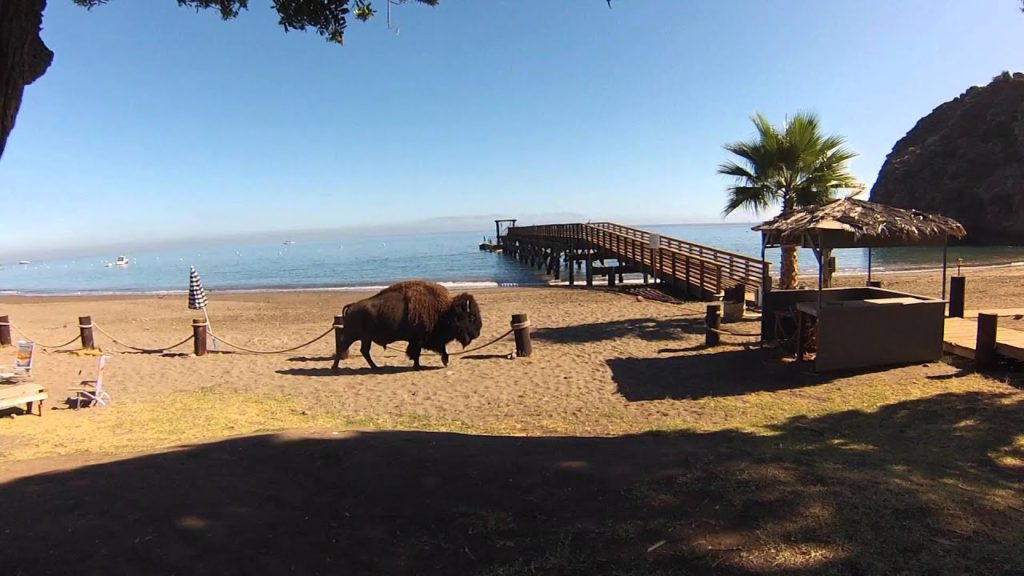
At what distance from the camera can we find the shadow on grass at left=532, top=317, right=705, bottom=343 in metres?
13.5

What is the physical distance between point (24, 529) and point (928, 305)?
11031mm

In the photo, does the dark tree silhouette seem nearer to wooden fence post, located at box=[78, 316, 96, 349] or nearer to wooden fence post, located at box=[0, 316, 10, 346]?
wooden fence post, located at box=[78, 316, 96, 349]

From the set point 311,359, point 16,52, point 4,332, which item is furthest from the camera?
point 4,332

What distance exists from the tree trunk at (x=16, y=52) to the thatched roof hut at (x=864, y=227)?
944 cm

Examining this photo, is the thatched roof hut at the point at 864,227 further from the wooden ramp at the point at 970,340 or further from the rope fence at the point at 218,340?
the rope fence at the point at 218,340

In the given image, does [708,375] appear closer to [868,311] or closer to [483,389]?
[868,311]

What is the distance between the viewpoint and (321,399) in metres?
9.19

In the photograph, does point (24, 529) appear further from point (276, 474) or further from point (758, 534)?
point (758, 534)

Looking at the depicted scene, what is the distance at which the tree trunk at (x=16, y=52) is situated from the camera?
8.52ft

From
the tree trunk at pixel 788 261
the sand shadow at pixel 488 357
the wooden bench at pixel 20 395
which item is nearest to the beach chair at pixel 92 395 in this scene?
the wooden bench at pixel 20 395

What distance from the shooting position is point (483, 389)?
31.1 feet

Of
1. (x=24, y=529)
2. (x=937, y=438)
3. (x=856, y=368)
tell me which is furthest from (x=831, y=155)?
(x=24, y=529)

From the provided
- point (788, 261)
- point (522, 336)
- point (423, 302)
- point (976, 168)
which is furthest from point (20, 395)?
point (976, 168)

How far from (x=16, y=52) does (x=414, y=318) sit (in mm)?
8064
